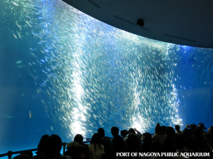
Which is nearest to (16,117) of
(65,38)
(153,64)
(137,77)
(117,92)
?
(65,38)

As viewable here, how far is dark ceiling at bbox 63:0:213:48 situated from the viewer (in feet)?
12.2

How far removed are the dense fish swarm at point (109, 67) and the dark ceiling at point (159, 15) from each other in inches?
852

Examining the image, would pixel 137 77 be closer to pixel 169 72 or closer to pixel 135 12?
pixel 169 72

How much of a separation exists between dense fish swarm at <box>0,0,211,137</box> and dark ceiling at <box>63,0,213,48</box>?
21640 millimetres

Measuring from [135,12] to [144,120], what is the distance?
87.1 feet

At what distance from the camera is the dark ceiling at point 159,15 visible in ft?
12.2

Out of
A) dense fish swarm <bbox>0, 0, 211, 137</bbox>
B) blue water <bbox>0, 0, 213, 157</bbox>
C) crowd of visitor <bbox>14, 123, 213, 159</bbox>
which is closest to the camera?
crowd of visitor <bbox>14, 123, 213, 159</bbox>

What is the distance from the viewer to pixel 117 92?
95.0ft

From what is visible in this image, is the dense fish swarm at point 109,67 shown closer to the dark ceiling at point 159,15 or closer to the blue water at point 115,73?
the blue water at point 115,73

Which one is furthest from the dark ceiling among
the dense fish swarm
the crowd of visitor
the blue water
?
the dense fish swarm

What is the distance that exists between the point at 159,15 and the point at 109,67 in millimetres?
28434

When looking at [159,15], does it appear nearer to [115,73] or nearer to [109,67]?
[115,73]

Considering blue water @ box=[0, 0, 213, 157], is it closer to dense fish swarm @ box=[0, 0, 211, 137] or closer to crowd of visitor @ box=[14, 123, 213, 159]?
dense fish swarm @ box=[0, 0, 211, 137]

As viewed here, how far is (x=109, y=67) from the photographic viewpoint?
3266cm
